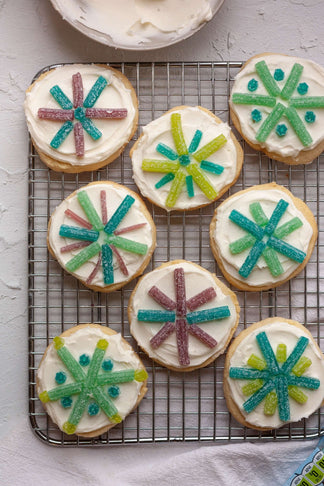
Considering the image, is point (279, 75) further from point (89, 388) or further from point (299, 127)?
point (89, 388)

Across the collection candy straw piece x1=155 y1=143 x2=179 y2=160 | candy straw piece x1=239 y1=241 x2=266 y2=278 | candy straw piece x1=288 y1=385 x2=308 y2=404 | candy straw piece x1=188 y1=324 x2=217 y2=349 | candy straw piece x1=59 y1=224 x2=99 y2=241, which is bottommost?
candy straw piece x1=288 y1=385 x2=308 y2=404

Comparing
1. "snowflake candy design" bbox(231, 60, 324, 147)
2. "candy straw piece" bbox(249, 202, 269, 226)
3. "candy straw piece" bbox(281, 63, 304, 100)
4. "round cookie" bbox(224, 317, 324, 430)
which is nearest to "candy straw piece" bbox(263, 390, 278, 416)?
"round cookie" bbox(224, 317, 324, 430)

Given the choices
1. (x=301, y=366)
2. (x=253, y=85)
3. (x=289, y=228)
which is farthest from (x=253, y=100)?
(x=301, y=366)

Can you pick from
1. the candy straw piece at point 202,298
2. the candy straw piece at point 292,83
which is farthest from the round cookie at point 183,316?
the candy straw piece at point 292,83

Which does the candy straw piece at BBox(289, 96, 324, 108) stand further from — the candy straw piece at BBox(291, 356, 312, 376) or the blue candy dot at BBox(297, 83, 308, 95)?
the candy straw piece at BBox(291, 356, 312, 376)

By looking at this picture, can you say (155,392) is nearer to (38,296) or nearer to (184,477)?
(184,477)

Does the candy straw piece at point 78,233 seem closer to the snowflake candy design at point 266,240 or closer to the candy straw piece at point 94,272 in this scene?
the candy straw piece at point 94,272
